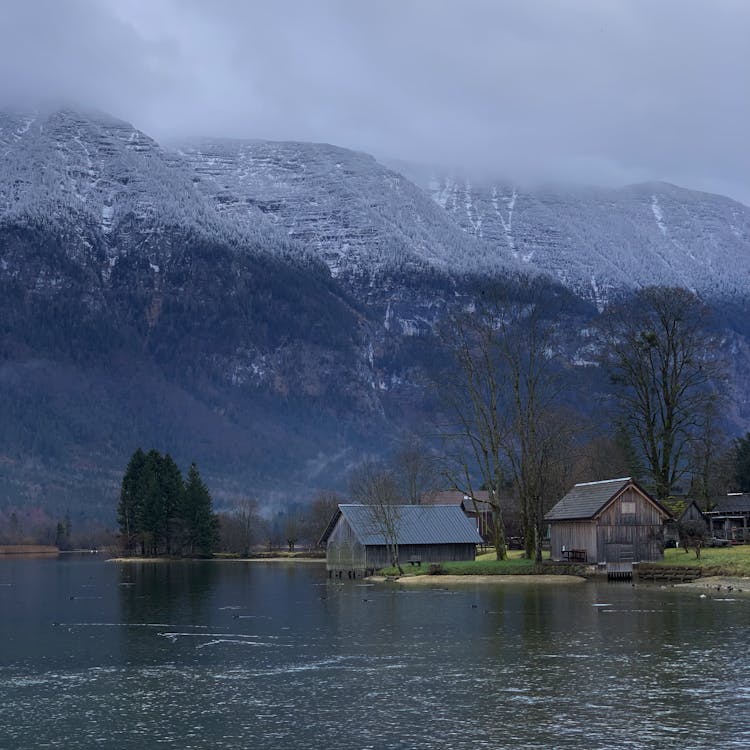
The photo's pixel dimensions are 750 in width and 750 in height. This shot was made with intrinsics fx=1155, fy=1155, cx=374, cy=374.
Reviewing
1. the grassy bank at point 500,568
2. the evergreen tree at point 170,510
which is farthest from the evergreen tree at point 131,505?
the grassy bank at point 500,568

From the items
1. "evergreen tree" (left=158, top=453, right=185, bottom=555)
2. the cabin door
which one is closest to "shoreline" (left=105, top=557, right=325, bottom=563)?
"evergreen tree" (left=158, top=453, right=185, bottom=555)

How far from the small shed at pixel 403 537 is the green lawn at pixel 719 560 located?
22.2 meters

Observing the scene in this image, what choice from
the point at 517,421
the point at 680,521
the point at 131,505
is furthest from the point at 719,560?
the point at 131,505

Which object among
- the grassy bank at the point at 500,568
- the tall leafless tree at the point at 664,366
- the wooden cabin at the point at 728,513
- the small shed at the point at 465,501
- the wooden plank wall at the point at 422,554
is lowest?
the grassy bank at the point at 500,568

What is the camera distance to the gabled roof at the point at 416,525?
334 feet

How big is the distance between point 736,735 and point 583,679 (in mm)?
8538

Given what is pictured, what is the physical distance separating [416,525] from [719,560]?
32362 millimetres

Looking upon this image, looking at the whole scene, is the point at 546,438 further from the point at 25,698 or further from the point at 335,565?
the point at 25,698

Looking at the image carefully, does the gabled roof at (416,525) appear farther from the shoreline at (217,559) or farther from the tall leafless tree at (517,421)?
the shoreline at (217,559)

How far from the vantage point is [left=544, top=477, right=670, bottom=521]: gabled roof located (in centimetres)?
8469

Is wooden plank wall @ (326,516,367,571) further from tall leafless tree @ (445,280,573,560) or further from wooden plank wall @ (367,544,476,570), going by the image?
tall leafless tree @ (445,280,573,560)

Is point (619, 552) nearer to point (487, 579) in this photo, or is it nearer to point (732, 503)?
point (487, 579)

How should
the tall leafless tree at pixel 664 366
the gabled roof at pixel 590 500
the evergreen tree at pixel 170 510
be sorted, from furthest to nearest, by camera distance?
the evergreen tree at pixel 170 510 → the tall leafless tree at pixel 664 366 → the gabled roof at pixel 590 500

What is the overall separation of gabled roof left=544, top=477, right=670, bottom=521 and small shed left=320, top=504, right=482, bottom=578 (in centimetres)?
1377
